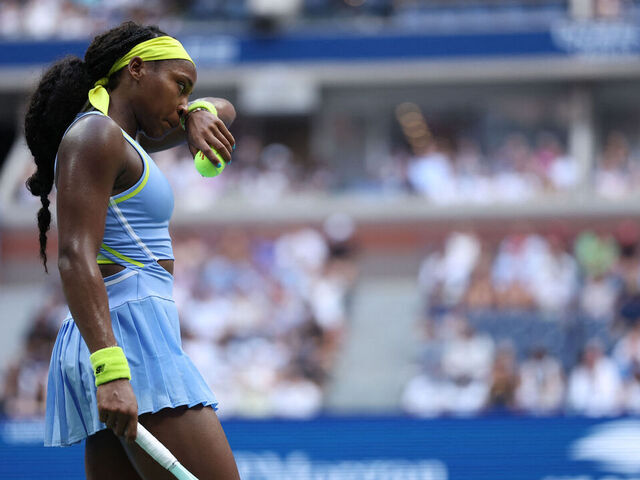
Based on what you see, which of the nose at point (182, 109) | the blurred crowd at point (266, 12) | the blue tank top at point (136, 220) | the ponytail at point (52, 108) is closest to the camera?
the blue tank top at point (136, 220)

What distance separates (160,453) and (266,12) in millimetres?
13788

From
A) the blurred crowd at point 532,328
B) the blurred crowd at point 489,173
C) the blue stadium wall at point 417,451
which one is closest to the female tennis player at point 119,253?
the blue stadium wall at point 417,451

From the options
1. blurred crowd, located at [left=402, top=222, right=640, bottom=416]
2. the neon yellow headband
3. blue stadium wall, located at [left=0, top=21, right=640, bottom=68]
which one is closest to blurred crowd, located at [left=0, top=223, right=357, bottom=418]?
blurred crowd, located at [left=402, top=222, right=640, bottom=416]

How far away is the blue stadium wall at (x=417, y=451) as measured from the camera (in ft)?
24.9

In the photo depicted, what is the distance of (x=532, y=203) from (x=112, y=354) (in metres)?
12.3

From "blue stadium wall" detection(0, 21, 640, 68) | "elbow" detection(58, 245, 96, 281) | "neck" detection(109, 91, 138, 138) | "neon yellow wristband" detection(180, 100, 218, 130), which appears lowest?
"elbow" detection(58, 245, 96, 281)

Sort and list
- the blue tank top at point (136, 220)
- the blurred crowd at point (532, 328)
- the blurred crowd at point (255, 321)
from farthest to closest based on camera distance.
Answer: the blurred crowd at point (255, 321), the blurred crowd at point (532, 328), the blue tank top at point (136, 220)

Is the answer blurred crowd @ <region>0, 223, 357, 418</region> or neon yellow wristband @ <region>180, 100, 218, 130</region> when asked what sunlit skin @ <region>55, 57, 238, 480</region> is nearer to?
neon yellow wristband @ <region>180, 100, 218, 130</region>

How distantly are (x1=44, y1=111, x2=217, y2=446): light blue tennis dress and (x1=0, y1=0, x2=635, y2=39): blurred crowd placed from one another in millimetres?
13361

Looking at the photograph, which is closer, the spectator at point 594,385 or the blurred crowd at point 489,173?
the spectator at point 594,385

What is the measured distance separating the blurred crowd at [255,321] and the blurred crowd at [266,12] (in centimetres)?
395

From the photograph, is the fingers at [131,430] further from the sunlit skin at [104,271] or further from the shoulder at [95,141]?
the shoulder at [95,141]

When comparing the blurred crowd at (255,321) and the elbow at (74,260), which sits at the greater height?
the blurred crowd at (255,321)

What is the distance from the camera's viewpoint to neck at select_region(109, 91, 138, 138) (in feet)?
9.83
